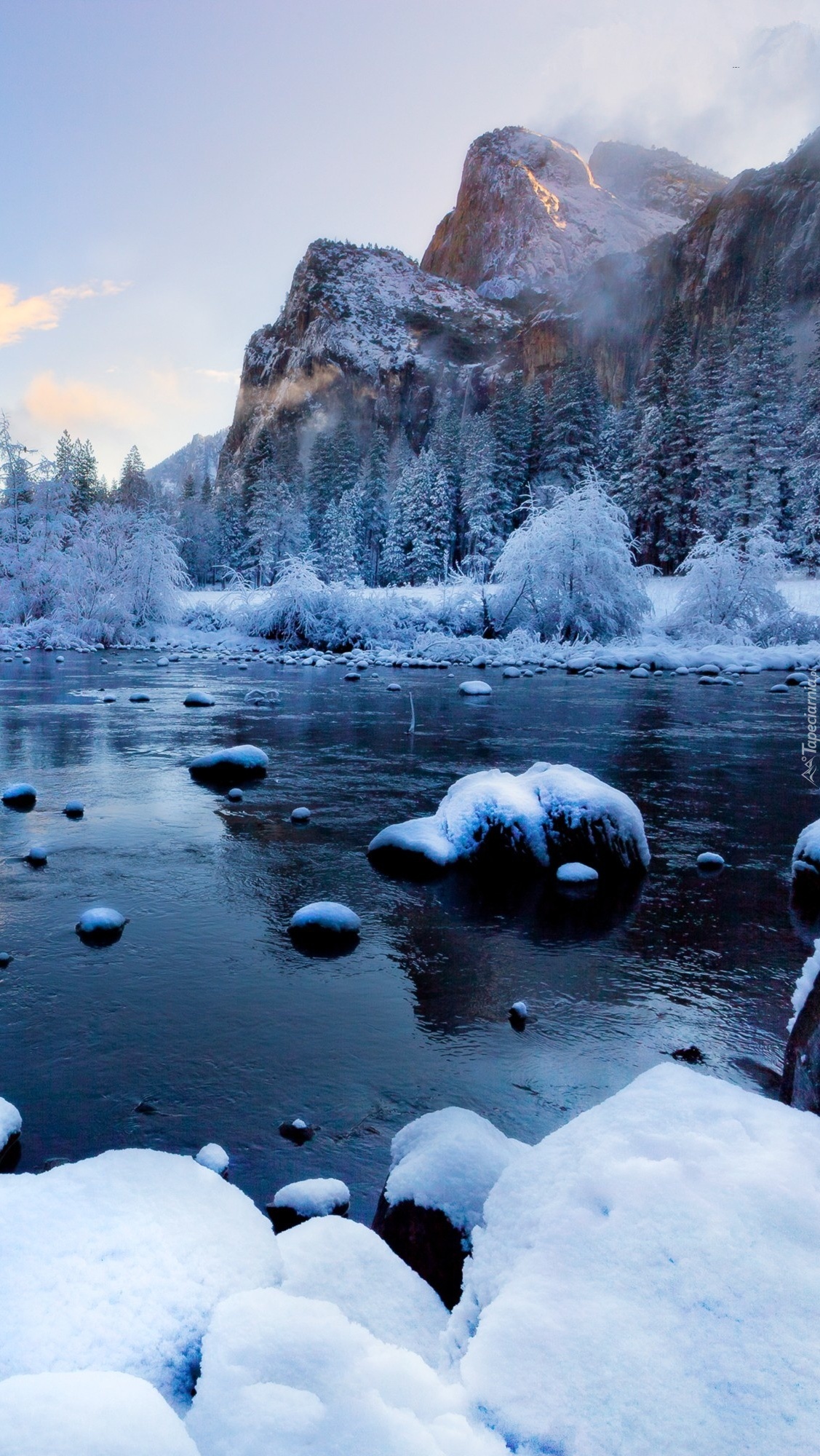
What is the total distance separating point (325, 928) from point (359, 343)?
5170 inches

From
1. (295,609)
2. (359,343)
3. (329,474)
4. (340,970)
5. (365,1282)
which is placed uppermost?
(359,343)

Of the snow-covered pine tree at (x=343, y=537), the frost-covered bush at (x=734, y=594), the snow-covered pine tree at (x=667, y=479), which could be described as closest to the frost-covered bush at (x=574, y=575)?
the frost-covered bush at (x=734, y=594)

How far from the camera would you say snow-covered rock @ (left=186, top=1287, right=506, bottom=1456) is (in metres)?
1.36

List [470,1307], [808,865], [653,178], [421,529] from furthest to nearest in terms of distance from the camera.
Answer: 1. [653,178]
2. [421,529]
3. [808,865]
4. [470,1307]

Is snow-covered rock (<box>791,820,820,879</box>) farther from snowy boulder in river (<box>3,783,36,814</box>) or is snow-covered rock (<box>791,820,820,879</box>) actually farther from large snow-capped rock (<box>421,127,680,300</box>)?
large snow-capped rock (<box>421,127,680,300</box>)

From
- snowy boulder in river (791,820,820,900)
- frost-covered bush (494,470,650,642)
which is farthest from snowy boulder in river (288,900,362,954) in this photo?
frost-covered bush (494,470,650,642)

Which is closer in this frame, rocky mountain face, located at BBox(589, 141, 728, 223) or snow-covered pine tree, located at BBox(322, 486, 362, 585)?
snow-covered pine tree, located at BBox(322, 486, 362, 585)

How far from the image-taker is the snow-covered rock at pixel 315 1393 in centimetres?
136

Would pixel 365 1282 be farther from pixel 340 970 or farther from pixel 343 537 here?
pixel 343 537

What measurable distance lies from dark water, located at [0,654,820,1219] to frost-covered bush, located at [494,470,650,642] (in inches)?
785

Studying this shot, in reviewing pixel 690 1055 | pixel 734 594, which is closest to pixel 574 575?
pixel 734 594

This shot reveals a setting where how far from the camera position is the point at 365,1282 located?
1947 millimetres

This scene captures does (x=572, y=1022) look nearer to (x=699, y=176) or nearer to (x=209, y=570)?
(x=209, y=570)

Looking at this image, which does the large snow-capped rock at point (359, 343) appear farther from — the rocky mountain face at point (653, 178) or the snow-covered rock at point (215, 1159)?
the snow-covered rock at point (215, 1159)
